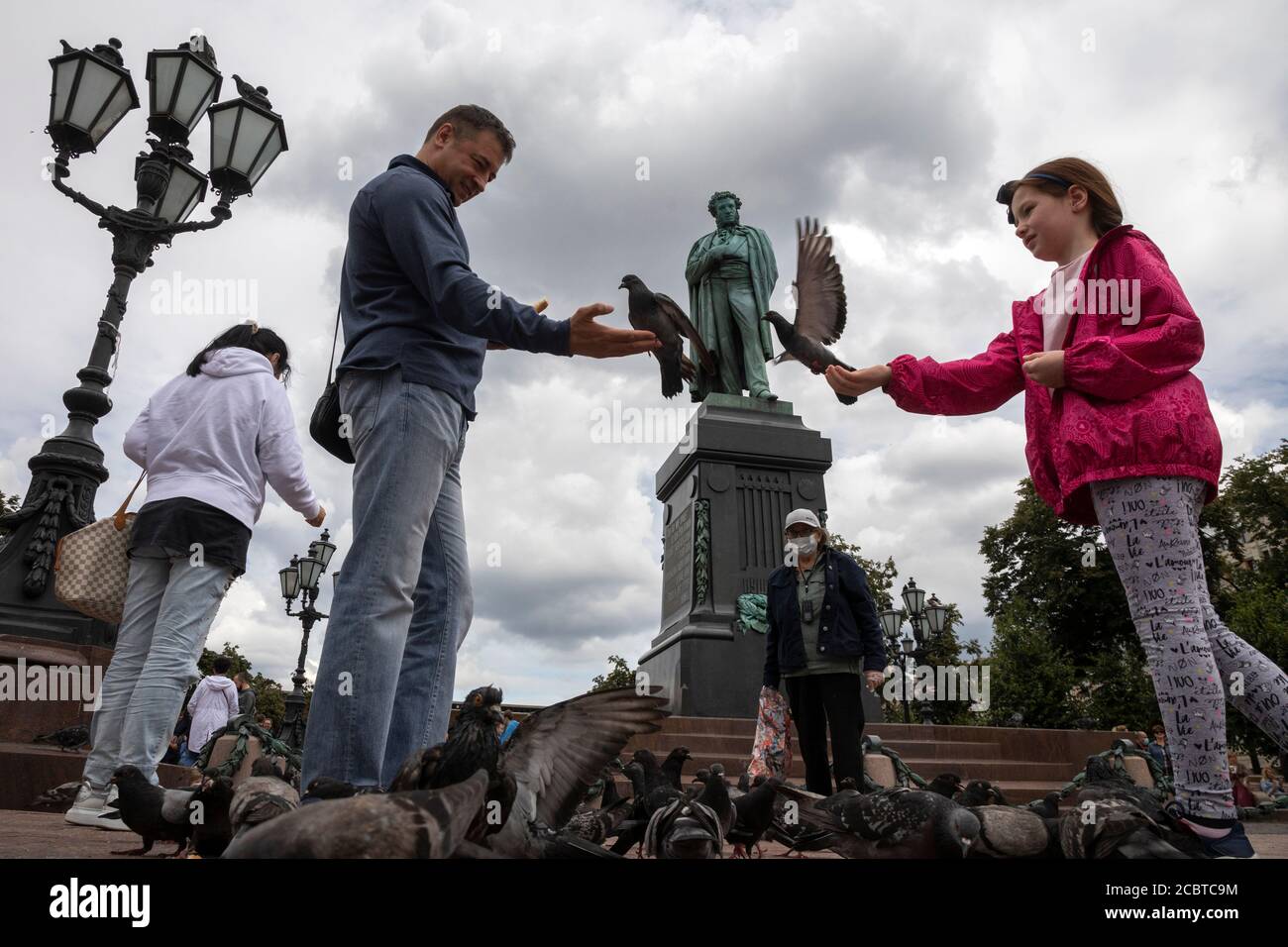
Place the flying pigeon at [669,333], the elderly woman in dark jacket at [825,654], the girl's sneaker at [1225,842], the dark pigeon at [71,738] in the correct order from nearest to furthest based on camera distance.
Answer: the girl's sneaker at [1225,842] → the flying pigeon at [669,333] → the elderly woman in dark jacket at [825,654] → the dark pigeon at [71,738]

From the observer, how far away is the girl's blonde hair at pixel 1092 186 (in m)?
3.09

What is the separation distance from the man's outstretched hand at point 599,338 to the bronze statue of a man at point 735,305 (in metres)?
10.9

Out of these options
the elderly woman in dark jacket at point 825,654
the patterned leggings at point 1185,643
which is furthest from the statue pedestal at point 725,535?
the patterned leggings at point 1185,643

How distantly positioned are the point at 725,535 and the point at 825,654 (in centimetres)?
678

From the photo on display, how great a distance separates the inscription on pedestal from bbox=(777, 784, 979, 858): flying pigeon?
26.5ft

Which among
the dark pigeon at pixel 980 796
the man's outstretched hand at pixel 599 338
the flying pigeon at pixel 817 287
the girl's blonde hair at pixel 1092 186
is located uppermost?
the flying pigeon at pixel 817 287

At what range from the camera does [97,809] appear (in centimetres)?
401

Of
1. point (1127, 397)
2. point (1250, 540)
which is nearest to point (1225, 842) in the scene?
point (1127, 397)

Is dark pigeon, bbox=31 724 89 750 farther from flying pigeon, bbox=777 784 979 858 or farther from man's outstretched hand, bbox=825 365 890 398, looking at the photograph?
man's outstretched hand, bbox=825 365 890 398

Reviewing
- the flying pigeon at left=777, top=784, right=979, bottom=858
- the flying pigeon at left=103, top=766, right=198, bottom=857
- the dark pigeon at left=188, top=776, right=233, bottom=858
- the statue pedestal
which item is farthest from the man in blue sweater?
the statue pedestal

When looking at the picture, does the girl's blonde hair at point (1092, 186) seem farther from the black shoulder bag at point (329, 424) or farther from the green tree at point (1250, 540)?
the green tree at point (1250, 540)
